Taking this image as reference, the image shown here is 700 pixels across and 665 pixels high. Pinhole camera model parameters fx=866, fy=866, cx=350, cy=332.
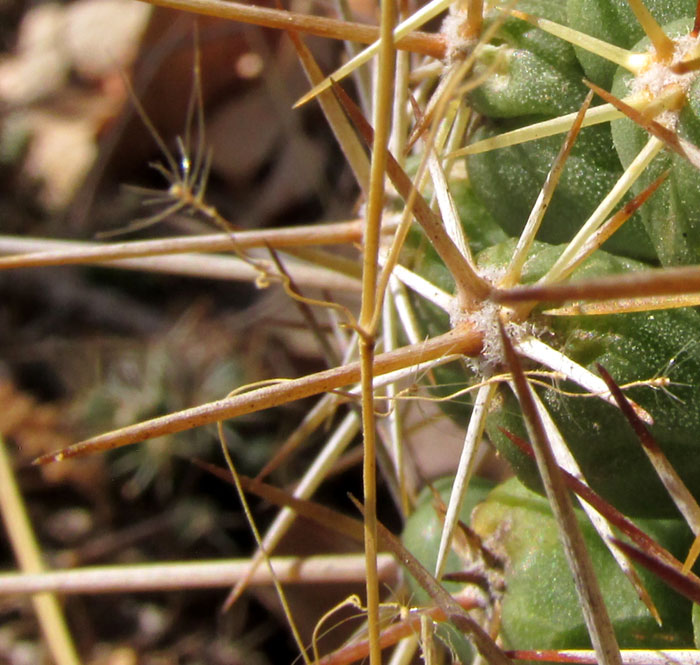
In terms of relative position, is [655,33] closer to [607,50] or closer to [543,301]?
[607,50]

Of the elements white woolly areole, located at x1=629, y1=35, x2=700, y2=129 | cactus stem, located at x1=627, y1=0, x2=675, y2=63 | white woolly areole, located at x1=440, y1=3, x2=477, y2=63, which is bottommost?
white woolly areole, located at x1=629, y1=35, x2=700, y2=129

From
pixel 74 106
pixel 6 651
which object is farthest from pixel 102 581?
pixel 74 106

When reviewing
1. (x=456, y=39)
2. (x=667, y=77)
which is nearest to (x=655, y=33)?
(x=667, y=77)

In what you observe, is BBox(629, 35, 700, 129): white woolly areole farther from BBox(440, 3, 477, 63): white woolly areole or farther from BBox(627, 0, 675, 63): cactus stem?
BBox(440, 3, 477, 63): white woolly areole

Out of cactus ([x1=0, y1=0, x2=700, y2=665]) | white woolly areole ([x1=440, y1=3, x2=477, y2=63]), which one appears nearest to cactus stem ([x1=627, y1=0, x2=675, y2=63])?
cactus ([x1=0, y1=0, x2=700, y2=665])

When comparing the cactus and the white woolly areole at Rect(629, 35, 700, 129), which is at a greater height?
the white woolly areole at Rect(629, 35, 700, 129)

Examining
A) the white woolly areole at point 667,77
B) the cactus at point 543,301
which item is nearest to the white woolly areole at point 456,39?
the cactus at point 543,301

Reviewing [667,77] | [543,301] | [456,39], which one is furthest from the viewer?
[456,39]

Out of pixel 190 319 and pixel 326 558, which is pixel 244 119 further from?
pixel 326 558
